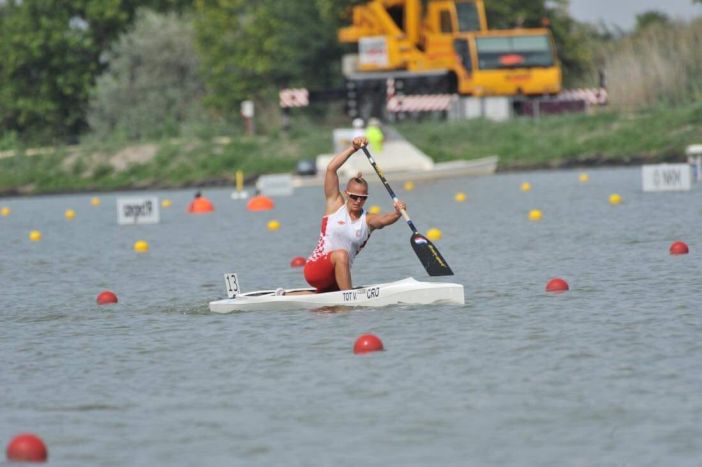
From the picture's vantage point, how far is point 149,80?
6694 cm

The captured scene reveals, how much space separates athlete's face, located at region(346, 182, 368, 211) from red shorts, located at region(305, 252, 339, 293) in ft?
1.85

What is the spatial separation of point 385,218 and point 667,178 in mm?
18974

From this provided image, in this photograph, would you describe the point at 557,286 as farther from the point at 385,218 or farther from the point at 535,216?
the point at 535,216

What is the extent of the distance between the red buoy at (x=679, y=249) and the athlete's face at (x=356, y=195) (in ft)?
19.3

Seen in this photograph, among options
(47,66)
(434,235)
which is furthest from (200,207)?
(47,66)

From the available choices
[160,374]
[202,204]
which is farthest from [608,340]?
[202,204]

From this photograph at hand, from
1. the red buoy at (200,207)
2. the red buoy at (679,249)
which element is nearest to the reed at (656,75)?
the red buoy at (200,207)

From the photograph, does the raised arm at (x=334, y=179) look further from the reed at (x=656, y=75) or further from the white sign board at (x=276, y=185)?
the reed at (x=656, y=75)

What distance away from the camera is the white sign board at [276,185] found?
41.9 meters

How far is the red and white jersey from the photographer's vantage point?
1573 centimetres

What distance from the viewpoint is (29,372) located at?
42.0ft

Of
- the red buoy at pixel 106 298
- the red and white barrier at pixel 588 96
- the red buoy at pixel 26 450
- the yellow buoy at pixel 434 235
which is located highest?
the red and white barrier at pixel 588 96

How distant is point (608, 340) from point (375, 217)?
3.43 metres

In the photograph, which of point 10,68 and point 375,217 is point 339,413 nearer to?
point 375,217
